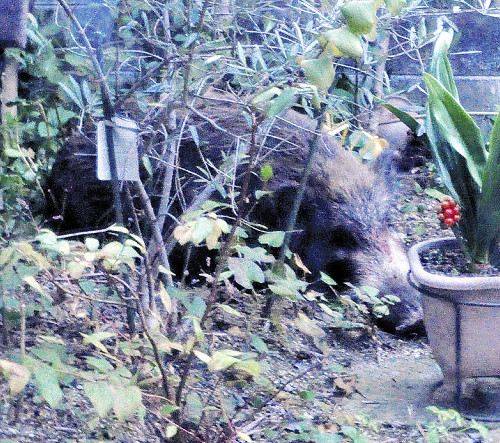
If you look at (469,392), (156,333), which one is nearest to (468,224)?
(469,392)

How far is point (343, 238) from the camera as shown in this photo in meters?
4.15

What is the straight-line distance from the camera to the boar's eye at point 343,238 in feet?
13.6

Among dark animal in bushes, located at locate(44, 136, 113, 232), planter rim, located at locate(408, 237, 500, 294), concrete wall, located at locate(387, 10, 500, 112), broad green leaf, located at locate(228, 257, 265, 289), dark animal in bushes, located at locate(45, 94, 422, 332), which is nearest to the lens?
broad green leaf, located at locate(228, 257, 265, 289)

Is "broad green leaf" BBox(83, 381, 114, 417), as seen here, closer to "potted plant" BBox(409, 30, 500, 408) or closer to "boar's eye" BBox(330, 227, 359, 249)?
"potted plant" BBox(409, 30, 500, 408)

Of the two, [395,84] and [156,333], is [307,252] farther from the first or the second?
[395,84]

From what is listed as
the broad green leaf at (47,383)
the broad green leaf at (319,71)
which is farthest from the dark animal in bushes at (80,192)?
the broad green leaf at (319,71)

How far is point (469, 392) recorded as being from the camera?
3.14 meters

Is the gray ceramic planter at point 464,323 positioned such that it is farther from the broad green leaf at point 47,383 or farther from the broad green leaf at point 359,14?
the broad green leaf at point 47,383

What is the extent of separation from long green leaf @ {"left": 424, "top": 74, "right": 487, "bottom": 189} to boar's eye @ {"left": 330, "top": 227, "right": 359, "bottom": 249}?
1047 mm

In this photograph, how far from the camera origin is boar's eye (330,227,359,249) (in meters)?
4.13

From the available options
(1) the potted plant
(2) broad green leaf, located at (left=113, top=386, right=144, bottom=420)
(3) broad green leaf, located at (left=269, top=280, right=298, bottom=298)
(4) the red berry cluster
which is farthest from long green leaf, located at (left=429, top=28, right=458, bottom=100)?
(2) broad green leaf, located at (left=113, top=386, right=144, bottom=420)

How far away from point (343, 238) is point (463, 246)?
3.29ft

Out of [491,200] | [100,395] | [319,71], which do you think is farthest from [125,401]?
[491,200]

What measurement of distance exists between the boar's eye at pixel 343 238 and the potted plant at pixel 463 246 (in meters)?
0.80
